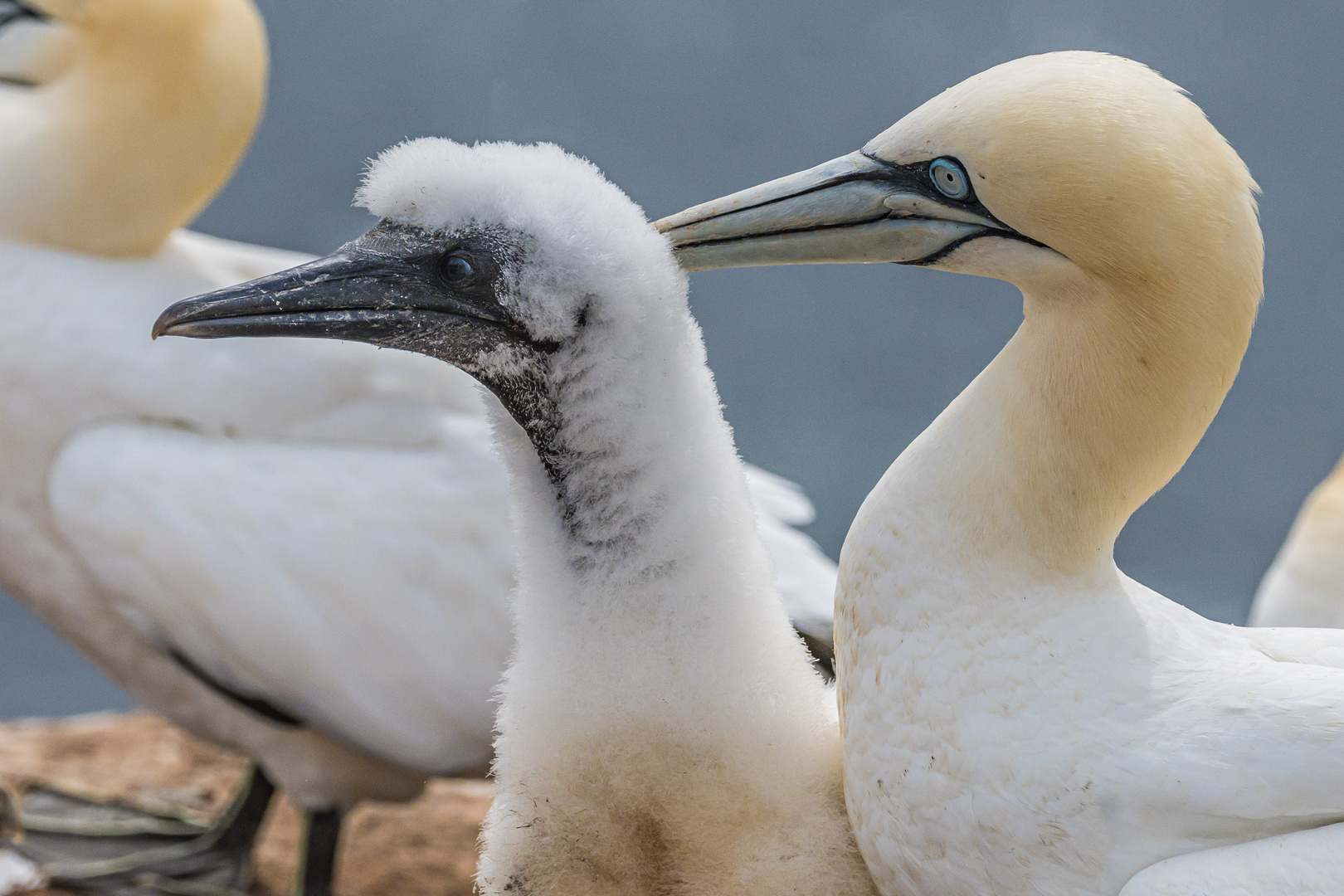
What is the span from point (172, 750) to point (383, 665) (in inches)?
67.1

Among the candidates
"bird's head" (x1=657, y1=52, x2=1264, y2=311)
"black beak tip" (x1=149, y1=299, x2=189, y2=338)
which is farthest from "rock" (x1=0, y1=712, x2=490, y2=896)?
"bird's head" (x1=657, y1=52, x2=1264, y2=311)

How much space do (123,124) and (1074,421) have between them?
221cm

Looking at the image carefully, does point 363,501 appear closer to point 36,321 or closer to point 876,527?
point 36,321

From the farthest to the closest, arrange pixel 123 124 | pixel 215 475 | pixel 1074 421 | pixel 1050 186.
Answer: pixel 123 124
pixel 215 475
pixel 1074 421
pixel 1050 186

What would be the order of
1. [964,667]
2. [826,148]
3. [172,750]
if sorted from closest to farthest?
[964,667], [172,750], [826,148]

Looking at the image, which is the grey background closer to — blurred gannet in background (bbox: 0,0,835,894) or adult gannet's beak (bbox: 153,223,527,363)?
blurred gannet in background (bbox: 0,0,835,894)

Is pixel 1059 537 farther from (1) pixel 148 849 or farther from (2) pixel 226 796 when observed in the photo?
(2) pixel 226 796

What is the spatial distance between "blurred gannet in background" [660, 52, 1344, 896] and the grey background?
3.27 meters

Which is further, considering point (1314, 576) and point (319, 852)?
point (1314, 576)

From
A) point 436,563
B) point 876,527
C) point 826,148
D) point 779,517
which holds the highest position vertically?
point 826,148

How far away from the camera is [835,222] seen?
59.1 inches

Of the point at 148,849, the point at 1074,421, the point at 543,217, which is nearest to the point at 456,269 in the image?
the point at 543,217

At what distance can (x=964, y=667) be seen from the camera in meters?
1.45

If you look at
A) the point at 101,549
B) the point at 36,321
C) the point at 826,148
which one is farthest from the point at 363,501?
the point at 826,148
